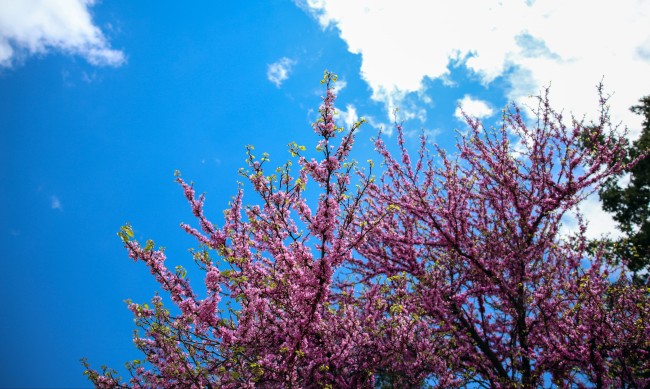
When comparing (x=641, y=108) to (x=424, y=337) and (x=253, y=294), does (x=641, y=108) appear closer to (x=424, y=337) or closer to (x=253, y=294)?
(x=424, y=337)

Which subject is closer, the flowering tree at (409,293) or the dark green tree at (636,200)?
the flowering tree at (409,293)

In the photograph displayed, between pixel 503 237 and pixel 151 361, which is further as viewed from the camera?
pixel 503 237

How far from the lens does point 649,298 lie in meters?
7.96

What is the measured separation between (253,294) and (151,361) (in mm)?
3600

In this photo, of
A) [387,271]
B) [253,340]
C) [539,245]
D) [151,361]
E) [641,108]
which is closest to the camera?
[253,340]

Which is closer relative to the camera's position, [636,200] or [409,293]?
[409,293]

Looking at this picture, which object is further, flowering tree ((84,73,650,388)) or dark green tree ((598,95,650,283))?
dark green tree ((598,95,650,283))

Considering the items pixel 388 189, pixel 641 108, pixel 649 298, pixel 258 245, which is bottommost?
pixel 649 298

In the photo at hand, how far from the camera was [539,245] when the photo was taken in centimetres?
845

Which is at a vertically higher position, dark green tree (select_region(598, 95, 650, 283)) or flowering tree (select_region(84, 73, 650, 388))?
dark green tree (select_region(598, 95, 650, 283))

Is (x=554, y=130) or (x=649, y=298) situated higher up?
(x=554, y=130)

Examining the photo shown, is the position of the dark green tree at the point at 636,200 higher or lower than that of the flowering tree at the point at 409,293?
higher

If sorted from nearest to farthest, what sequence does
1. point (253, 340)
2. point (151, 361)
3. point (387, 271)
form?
point (253, 340) → point (151, 361) → point (387, 271)

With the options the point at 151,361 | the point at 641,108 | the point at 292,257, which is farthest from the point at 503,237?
the point at 641,108
